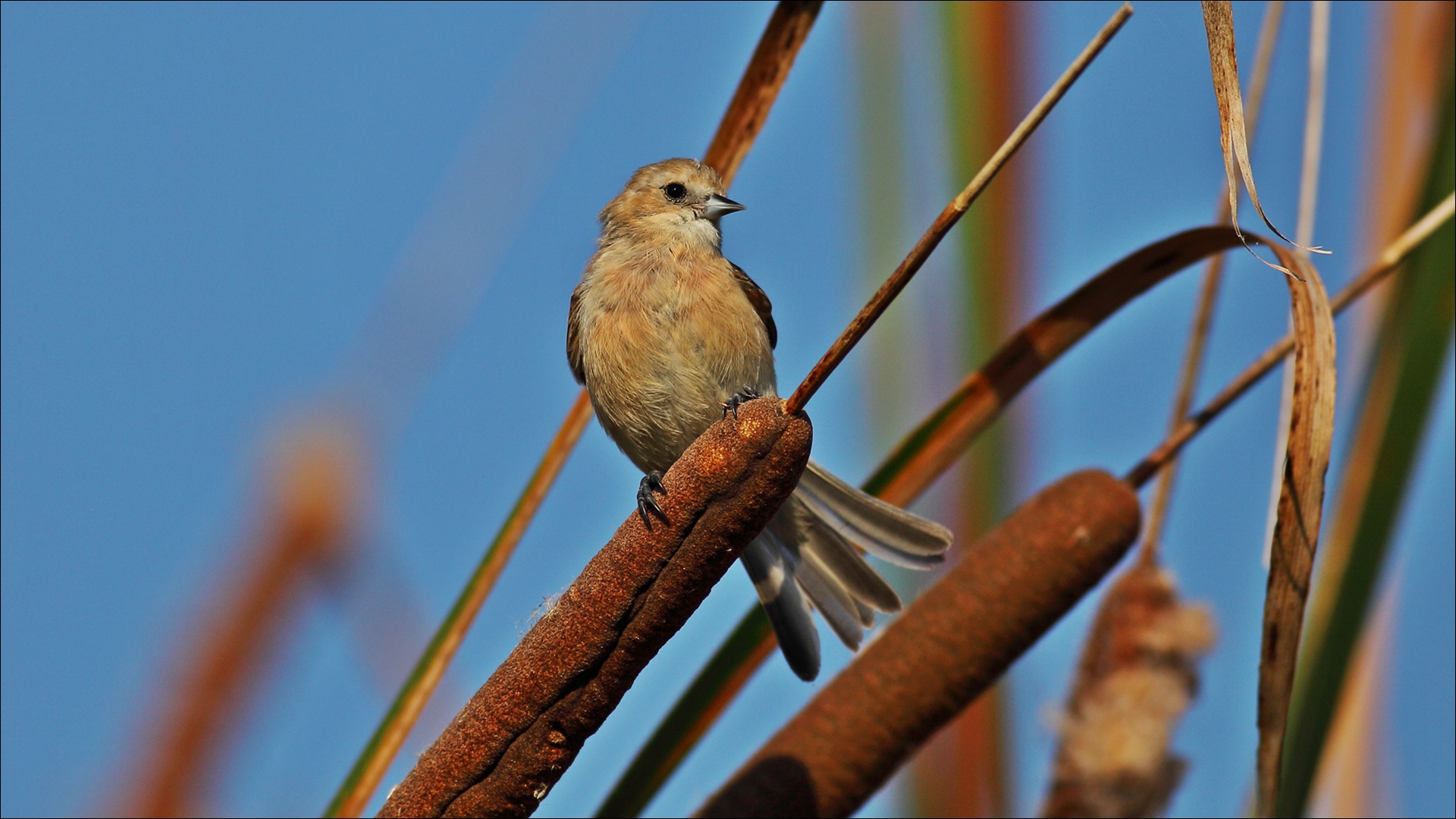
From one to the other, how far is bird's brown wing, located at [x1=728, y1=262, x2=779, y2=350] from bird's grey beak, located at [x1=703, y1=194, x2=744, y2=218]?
0.63 feet

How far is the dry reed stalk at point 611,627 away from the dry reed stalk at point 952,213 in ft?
0.51

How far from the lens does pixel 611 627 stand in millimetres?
1635

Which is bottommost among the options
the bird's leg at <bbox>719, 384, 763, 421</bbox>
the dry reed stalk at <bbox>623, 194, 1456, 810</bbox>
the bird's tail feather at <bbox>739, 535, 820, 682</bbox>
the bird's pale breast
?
the bird's tail feather at <bbox>739, 535, 820, 682</bbox>

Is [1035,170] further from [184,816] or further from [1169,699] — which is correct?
[184,816]

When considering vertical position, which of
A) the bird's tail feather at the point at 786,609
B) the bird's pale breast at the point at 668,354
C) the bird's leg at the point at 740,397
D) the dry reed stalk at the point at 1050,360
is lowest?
the bird's tail feather at the point at 786,609

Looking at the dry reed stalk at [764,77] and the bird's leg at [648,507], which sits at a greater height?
the dry reed stalk at [764,77]

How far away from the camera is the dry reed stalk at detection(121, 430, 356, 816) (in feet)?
6.60

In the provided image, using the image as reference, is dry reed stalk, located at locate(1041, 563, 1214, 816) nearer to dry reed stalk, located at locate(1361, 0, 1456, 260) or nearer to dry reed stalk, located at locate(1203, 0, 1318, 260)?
dry reed stalk, located at locate(1361, 0, 1456, 260)

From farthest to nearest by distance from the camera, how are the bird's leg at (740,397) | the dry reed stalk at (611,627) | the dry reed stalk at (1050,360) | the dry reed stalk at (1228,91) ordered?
the bird's leg at (740,397), the dry reed stalk at (1050,360), the dry reed stalk at (611,627), the dry reed stalk at (1228,91)

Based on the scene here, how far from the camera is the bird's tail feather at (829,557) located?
Result: 2.36 metres

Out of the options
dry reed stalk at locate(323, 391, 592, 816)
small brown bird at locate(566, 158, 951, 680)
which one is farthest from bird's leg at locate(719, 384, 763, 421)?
dry reed stalk at locate(323, 391, 592, 816)

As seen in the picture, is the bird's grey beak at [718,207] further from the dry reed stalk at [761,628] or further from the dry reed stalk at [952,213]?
the dry reed stalk at [952,213]

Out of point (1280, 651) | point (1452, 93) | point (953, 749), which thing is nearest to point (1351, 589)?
point (1280, 651)

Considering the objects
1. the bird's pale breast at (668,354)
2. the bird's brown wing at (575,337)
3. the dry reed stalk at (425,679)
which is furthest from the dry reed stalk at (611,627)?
the bird's brown wing at (575,337)
